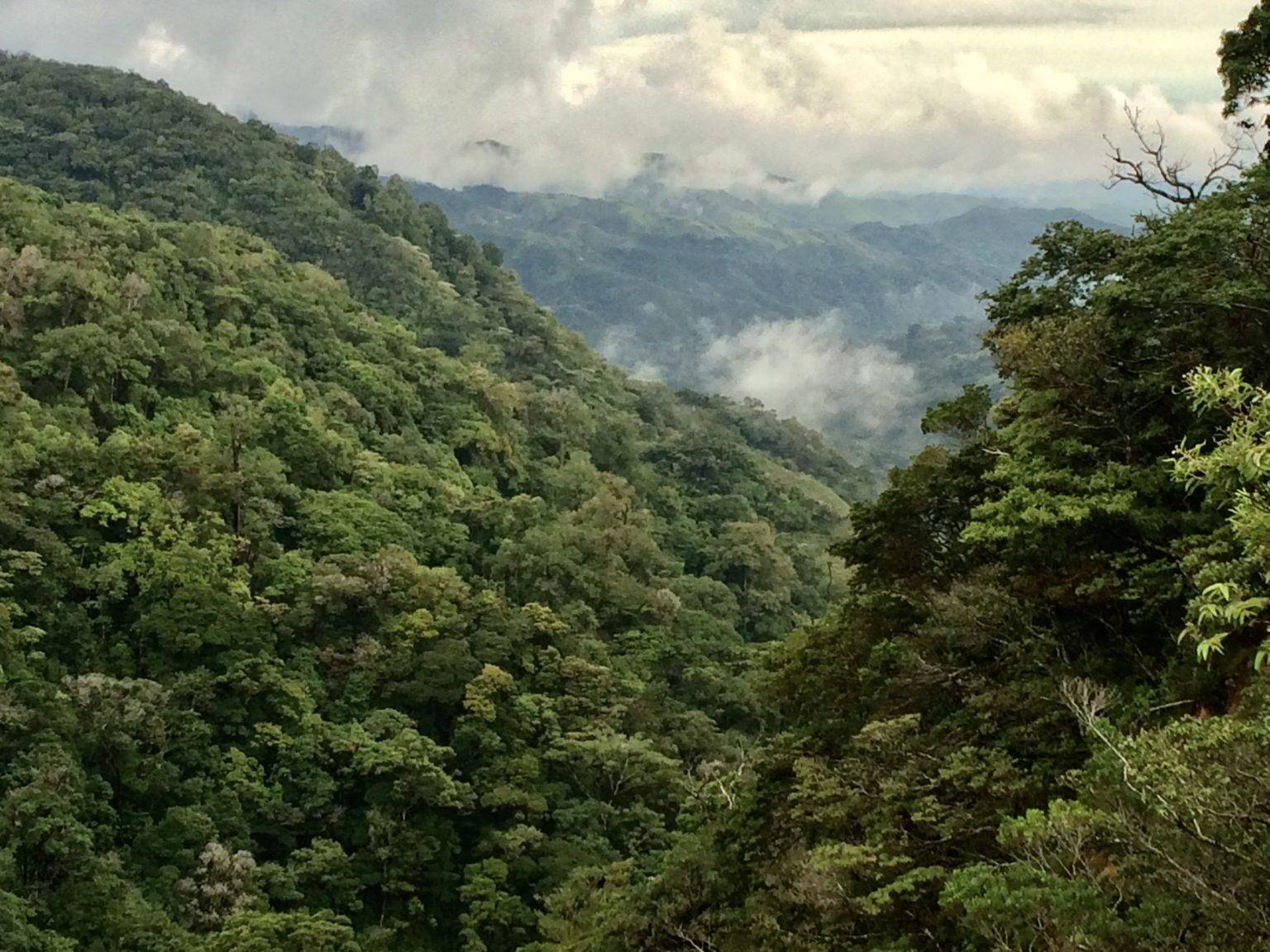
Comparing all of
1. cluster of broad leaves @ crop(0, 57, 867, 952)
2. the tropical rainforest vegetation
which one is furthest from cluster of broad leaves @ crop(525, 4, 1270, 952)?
cluster of broad leaves @ crop(0, 57, 867, 952)

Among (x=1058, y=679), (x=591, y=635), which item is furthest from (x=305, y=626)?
(x=1058, y=679)

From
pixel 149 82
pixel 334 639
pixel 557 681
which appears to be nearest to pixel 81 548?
pixel 334 639

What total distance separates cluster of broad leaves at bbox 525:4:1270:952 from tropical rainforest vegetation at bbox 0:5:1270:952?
50 mm

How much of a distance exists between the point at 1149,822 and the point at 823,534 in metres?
45.1

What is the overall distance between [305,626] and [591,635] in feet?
25.0

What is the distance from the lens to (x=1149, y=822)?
16.6ft

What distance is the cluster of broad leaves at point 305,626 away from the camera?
18875mm

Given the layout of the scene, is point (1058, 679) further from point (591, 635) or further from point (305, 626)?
point (591, 635)

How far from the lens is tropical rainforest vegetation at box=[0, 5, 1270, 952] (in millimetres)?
7566

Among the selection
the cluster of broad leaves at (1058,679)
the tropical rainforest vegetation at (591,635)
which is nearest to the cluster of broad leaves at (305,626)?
the tropical rainforest vegetation at (591,635)

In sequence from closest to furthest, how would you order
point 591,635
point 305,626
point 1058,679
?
point 1058,679, point 305,626, point 591,635

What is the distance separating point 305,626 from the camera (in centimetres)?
2444

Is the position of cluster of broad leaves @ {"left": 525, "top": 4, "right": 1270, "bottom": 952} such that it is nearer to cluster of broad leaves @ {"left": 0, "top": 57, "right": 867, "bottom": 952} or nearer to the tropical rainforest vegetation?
the tropical rainforest vegetation

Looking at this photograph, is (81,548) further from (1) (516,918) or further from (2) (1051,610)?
(2) (1051,610)
